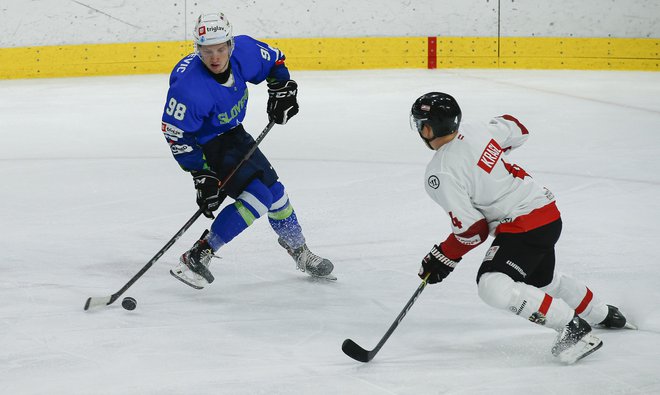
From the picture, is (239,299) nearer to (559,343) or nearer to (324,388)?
(324,388)

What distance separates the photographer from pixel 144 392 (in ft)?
7.70

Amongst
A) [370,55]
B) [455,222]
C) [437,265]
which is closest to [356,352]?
[437,265]

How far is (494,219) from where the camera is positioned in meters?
2.57

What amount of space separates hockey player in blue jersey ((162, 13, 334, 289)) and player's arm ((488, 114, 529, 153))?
0.94 meters

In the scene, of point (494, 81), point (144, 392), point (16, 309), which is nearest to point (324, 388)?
point (144, 392)

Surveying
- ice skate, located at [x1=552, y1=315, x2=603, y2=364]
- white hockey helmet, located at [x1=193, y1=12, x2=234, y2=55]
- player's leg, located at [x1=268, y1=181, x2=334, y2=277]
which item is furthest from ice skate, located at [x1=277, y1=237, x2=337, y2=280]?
ice skate, located at [x1=552, y1=315, x2=603, y2=364]

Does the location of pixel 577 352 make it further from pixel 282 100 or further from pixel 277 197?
pixel 282 100

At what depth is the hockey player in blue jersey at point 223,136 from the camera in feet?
10.2

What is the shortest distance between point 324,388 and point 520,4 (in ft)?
26.8

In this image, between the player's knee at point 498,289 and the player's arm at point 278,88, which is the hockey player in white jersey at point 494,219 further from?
Result: the player's arm at point 278,88

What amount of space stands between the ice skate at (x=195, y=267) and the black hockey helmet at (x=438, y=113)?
3.65 feet

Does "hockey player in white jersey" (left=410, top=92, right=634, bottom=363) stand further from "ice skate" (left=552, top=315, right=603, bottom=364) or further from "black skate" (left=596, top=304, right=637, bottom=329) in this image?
"black skate" (left=596, top=304, right=637, bottom=329)

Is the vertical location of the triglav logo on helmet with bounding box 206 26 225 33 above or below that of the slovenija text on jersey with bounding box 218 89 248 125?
above

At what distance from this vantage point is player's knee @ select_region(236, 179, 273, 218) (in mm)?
3230
